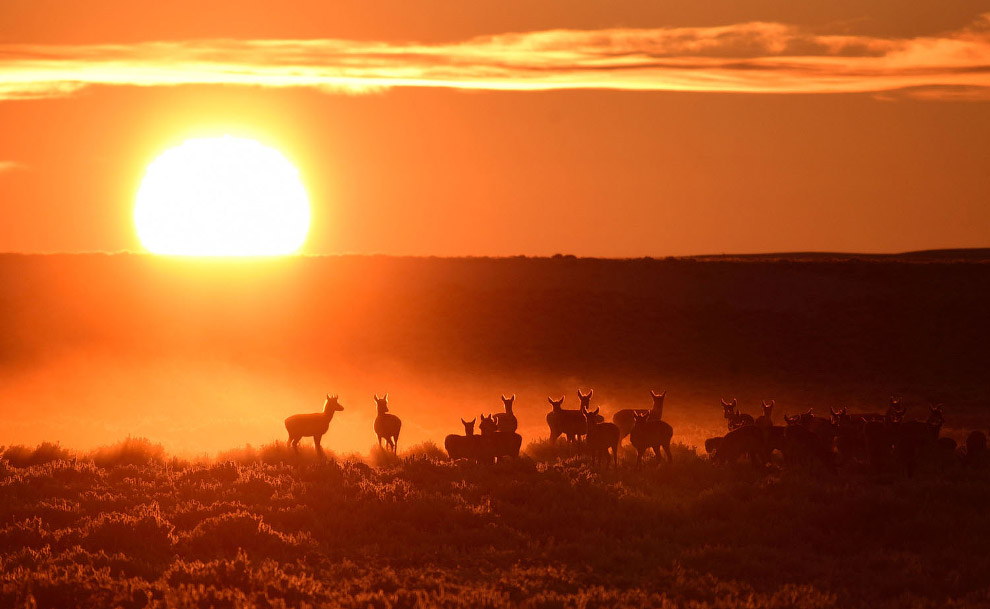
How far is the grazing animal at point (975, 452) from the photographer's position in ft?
86.4

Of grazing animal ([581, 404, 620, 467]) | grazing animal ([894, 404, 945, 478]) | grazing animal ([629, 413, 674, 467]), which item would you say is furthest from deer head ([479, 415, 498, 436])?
grazing animal ([894, 404, 945, 478])

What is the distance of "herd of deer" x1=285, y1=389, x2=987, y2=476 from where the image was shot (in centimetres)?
2523

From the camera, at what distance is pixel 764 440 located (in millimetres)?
25406

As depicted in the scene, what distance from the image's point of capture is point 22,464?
26.6 meters

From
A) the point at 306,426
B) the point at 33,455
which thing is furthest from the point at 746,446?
the point at 33,455

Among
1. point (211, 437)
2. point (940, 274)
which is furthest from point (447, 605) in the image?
point (940, 274)

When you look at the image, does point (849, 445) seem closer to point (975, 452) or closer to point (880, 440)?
→ point (880, 440)

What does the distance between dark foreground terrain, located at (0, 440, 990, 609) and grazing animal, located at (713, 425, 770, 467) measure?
361 mm

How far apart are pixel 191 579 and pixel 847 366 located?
47719 millimetres

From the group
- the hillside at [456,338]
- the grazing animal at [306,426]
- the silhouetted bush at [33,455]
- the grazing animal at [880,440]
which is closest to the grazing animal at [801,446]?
the grazing animal at [880,440]

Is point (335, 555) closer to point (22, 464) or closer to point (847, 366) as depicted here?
point (22, 464)

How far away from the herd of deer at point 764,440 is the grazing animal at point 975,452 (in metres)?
0.02

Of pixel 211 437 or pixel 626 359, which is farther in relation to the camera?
pixel 626 359

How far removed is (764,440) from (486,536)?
797cm
